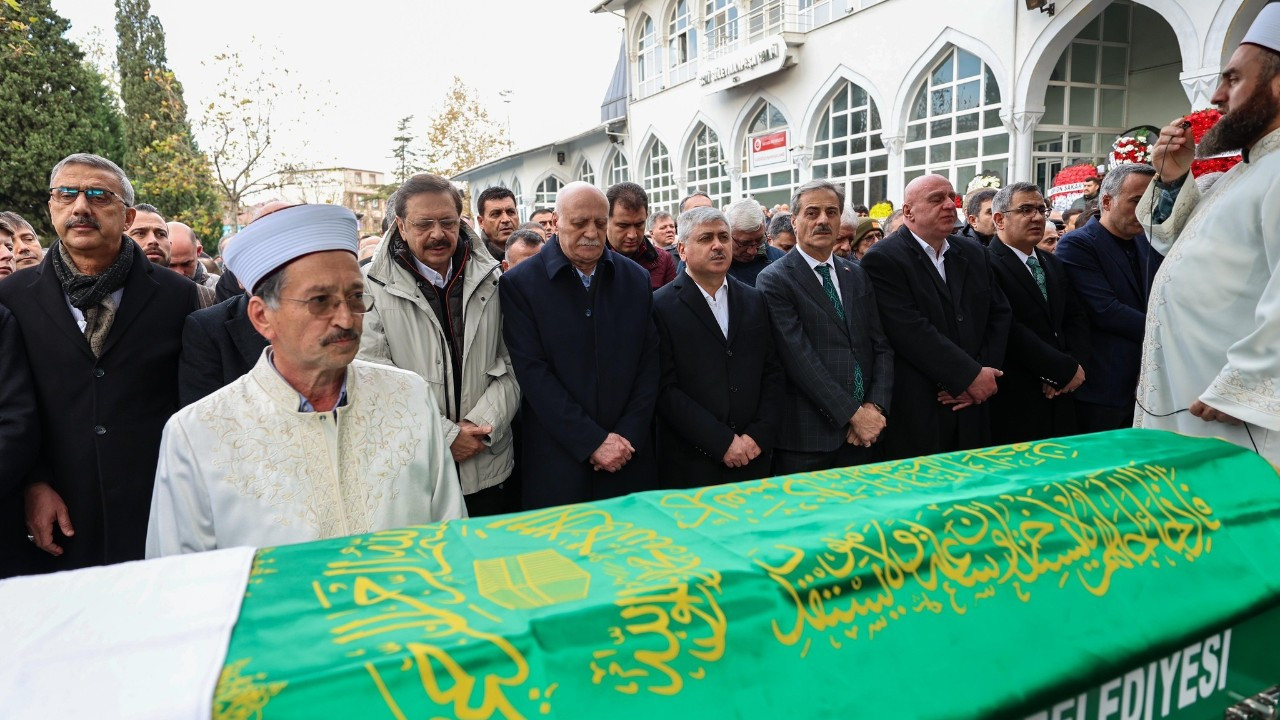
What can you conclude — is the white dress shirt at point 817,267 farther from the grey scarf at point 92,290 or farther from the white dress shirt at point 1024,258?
the grey scarf at point 92,290

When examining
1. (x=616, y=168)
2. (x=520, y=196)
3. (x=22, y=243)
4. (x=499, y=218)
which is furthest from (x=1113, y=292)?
(x=520, y=196)

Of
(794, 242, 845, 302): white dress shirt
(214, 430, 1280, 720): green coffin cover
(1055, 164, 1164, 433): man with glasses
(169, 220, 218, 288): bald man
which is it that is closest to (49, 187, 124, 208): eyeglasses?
(169, 220, 218, 288): bald man

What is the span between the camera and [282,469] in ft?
6.19

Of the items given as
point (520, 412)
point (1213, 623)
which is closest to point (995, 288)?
point (520, 412)

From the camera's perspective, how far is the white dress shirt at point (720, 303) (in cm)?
376

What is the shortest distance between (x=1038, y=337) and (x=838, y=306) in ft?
4.52

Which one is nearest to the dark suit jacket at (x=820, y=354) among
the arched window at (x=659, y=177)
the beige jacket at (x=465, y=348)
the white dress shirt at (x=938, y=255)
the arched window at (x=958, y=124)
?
the white dress shirt at (x=938, y=255)

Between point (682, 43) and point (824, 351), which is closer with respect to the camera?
point (824, 351)

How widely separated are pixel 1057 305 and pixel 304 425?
430cm

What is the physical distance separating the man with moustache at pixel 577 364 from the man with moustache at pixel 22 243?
11.3 ft

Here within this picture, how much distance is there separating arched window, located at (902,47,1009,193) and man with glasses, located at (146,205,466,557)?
47.8 ft

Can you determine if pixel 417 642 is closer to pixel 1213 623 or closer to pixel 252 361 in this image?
pixel 1213 623

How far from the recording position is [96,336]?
2967mm

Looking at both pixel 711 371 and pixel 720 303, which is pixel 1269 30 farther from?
pixel 711 371
